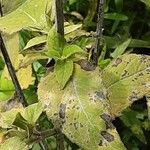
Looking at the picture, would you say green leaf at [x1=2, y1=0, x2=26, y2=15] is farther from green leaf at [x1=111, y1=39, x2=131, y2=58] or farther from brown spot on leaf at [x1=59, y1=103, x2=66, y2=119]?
green leaf at [x1=111, y1=39, x2=131, y2=58]

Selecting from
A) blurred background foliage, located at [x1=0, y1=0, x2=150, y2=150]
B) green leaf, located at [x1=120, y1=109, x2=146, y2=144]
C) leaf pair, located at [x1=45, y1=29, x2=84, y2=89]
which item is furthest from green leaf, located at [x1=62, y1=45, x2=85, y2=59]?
green leaf, located at [x1=120, y1=109, x2=146, y2=144]

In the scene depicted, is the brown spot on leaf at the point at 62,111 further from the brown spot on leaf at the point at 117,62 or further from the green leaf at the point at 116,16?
the green leaf at the point at 116,16

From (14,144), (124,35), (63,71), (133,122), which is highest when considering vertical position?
(63,71)

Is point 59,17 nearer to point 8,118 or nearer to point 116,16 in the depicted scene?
point 8,118

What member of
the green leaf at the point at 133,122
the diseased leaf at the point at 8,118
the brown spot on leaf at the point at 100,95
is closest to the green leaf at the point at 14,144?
the diseased leaf at the point at 8,118

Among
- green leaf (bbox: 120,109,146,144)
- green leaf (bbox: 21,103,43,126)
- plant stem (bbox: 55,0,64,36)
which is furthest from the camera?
green leaf (bbox: 120,109,146,144)

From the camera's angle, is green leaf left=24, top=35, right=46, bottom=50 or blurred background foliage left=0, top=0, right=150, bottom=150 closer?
green leaf left=24, top=35, right=46, bottom=50

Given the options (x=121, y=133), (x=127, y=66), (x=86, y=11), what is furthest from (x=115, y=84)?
(x=86, y=11)

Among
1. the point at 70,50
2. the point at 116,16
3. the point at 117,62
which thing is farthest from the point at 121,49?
the point at 70,50
